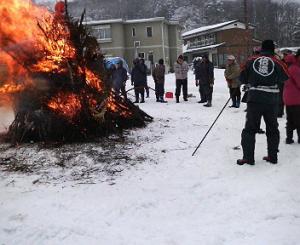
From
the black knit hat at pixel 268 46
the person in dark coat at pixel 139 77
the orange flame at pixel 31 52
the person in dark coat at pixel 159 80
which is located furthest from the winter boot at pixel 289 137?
the person in dark coat at pixel 139 77

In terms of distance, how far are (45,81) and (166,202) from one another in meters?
4.55

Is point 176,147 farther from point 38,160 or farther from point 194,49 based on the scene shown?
point 194,49

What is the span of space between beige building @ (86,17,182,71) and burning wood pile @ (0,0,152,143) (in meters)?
46.2

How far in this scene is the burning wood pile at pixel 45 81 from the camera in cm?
891

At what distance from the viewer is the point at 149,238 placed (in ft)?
15.6

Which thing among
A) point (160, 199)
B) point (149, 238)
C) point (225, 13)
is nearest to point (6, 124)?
point (160, 199)

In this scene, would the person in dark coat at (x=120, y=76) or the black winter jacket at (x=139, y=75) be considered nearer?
the person in dark coat at (x=120, y=76)

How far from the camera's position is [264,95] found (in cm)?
695

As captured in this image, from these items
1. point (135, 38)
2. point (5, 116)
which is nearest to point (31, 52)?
point (5, 116)

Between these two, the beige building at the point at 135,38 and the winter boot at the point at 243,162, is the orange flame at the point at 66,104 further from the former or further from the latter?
the beige building at the point at 135,38

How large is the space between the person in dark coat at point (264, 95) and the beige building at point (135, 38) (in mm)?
48580

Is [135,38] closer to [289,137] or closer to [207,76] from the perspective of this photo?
[207,76]

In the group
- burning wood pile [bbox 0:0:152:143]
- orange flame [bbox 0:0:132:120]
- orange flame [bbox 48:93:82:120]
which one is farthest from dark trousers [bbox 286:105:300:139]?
orange flame [bbox 48:93:82:120]

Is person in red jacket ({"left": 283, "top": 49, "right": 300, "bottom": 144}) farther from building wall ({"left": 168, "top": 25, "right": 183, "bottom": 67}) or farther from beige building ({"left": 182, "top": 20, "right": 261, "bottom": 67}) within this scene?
building wall ({"left": 168, "top": 25, "right": 183, "bottom": 67})
